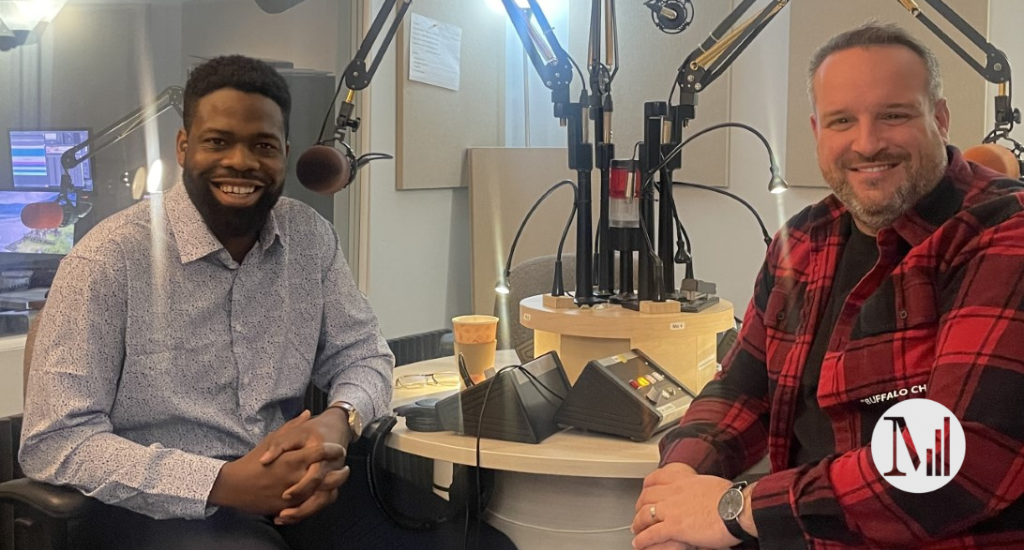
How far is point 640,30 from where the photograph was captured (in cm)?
379

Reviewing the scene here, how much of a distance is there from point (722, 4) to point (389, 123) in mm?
1328

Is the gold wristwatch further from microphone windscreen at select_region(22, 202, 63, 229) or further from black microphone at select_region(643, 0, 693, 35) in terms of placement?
microphone windscreen at select_region(22, 202, 63, 229)

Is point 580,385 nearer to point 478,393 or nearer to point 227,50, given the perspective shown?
point 478,393

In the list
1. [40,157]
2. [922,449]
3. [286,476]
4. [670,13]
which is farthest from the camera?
[40,157]

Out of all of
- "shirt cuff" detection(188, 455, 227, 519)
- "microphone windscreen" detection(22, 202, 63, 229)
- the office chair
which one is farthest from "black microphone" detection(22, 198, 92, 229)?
"shirt cuff" detection(188, 455, 227, 519)

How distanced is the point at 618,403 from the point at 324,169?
2.23 feet

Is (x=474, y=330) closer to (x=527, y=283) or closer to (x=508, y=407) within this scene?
(x=508, y=407)

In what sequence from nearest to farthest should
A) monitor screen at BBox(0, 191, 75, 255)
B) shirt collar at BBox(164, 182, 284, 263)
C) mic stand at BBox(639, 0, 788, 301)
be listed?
shirt collar at BBox(164, 182, 284, 263) → mic stand at BBox(639, 0, 788, 301) → monitor screen at BBox(0, 191, 75, 255)

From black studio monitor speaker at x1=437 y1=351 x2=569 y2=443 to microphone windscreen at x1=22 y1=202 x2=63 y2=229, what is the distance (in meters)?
1.44

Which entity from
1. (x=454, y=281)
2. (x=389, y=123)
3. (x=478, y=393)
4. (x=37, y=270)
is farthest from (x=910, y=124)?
(x=454, y=281)

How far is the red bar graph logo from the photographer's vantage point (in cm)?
105

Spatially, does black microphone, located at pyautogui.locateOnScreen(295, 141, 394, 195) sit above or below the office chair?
above

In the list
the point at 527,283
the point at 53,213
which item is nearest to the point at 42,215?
the point at 53,213

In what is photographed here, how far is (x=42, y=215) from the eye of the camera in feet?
8.07
